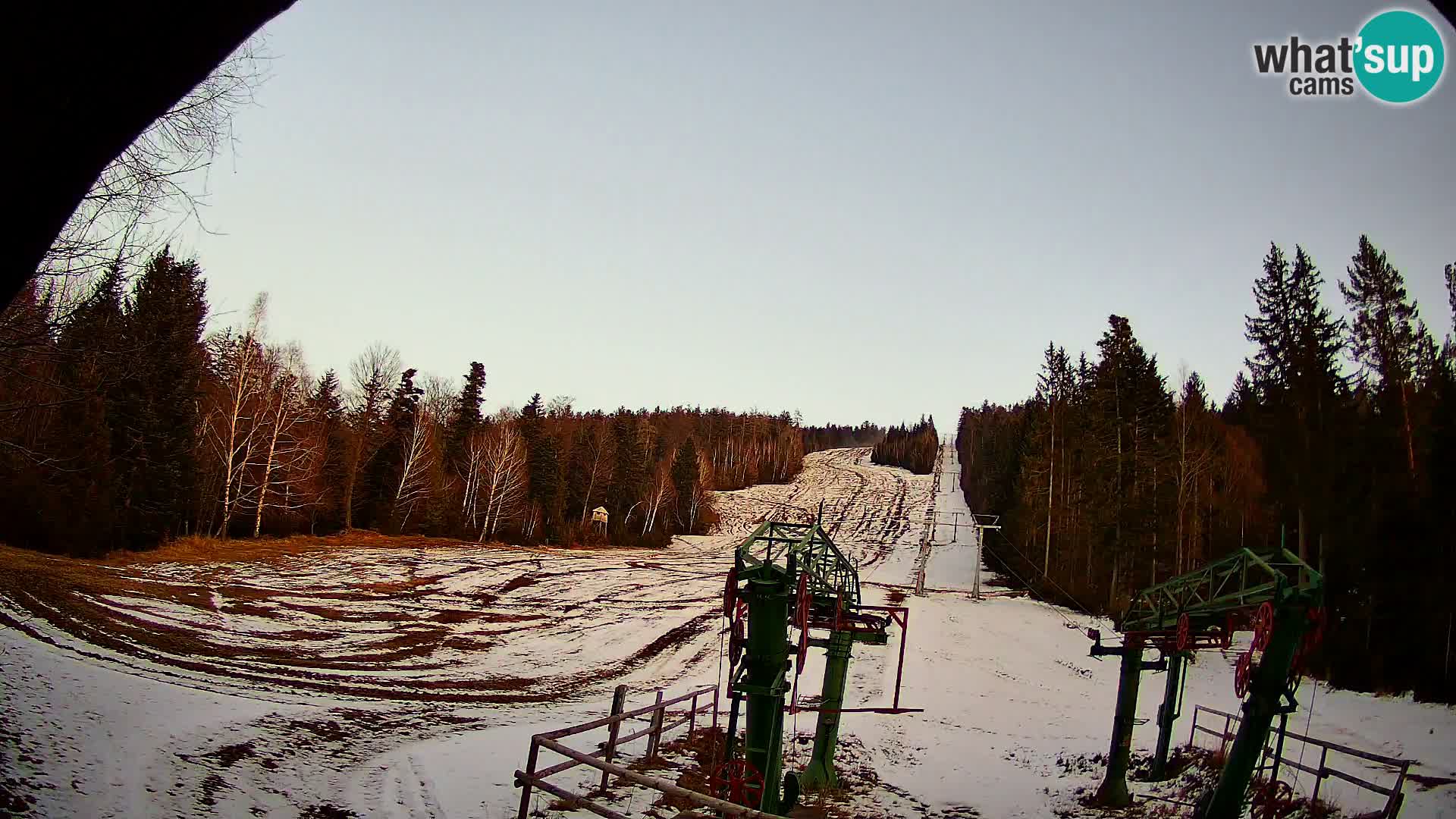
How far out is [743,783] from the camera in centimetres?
1252

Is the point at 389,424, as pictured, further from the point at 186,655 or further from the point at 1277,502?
the point at 1277,502

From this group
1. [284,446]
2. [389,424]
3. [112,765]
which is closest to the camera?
[112,765]

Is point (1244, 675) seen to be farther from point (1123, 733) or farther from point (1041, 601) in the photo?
point (1041, 601)

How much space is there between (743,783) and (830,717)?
578cm

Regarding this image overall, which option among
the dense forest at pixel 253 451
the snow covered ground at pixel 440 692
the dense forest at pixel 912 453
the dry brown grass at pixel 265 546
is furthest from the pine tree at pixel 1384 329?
the dense forest at pixel 912 453

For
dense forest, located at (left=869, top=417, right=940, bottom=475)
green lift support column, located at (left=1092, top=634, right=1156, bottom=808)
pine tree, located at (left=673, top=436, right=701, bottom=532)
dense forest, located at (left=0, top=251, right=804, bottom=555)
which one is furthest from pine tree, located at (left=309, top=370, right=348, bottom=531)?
dense forest, located at (left=869, top=417, right=940, bottom=475)

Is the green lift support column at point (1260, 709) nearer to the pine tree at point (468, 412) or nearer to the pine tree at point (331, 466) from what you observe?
the pine tree at point (331, 466)

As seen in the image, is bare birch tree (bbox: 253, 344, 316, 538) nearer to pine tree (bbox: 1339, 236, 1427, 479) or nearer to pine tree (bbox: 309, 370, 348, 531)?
pine tree (bbox: 309, 370, 348, 531)

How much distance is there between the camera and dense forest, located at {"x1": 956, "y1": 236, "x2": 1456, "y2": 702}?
84.6 ft

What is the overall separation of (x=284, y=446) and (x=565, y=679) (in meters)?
33.1

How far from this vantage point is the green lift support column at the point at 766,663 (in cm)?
1279

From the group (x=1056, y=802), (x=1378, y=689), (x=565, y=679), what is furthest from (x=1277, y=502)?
(x=565, y=679)

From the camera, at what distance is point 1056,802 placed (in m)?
17.2

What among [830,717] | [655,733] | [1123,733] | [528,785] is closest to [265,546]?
[655,733]
